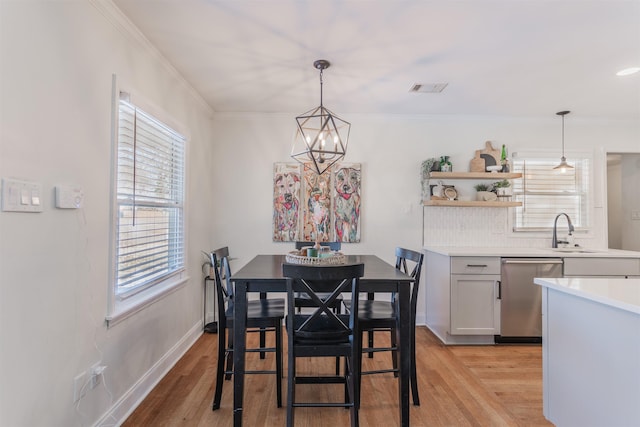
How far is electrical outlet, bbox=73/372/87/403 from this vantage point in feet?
5.33

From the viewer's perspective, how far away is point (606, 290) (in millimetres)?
1616

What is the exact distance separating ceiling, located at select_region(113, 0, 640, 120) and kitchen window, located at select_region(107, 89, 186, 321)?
611 mm

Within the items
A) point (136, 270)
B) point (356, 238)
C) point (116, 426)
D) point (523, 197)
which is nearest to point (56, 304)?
point (136, 270)

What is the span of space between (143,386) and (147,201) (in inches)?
51.4

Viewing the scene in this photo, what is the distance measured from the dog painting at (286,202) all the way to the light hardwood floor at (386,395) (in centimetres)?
140

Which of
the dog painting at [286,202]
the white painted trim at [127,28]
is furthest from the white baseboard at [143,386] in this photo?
the white painted trim at [127,28]

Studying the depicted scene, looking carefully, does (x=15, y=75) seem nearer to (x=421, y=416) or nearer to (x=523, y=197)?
(x=421, y=416)

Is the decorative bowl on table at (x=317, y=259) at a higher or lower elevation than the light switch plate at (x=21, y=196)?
lower

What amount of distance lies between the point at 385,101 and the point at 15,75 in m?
2.94

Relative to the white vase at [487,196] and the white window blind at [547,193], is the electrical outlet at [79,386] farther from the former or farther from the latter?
the white window blind at [547,193]

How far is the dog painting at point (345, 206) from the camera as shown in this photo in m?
3.83

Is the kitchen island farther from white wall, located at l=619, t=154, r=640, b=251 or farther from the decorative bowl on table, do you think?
white wall, located at l=619, t=154, r=640, b=251

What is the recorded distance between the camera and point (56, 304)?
1.50m

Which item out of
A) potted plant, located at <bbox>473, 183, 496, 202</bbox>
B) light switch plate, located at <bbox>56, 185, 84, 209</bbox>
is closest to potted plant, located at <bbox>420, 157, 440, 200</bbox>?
potted plant, located at <bbox>473, 183, 496, 202</bbox>
